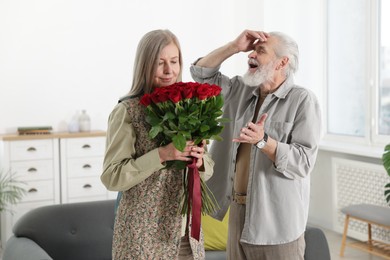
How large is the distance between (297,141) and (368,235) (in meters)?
3.15

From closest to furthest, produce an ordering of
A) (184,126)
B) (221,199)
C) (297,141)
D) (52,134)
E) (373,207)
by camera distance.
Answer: (184,126)
(297,141)
(221,199)
(373,207)
(52,134)

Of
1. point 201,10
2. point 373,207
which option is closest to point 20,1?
point 201,10

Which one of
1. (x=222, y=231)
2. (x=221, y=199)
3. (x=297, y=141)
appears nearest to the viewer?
(x=297, y=141)

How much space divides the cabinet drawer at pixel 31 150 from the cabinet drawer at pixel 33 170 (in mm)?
49

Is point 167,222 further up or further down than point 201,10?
further down

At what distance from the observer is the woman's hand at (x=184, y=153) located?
6.29 ft

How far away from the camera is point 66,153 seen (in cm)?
572

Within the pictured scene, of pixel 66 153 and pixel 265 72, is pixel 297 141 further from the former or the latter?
pixel 66 153

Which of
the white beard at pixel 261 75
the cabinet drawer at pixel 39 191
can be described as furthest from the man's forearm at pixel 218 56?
the cabinet drawer at pixel 39 191

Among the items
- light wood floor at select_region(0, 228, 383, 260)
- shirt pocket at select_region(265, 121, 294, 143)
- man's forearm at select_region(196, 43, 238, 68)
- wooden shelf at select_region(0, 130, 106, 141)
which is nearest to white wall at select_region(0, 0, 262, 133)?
wooden shelf at select_region(0, 130, 106, 141)

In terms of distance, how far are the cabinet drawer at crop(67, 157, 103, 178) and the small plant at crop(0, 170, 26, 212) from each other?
0.50 m

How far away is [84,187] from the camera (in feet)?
19.1

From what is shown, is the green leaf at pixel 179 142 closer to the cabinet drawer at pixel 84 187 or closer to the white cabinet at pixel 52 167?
the white cabinet at pixel 52 167

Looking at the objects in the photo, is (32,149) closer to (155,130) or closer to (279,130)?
(279,130)
